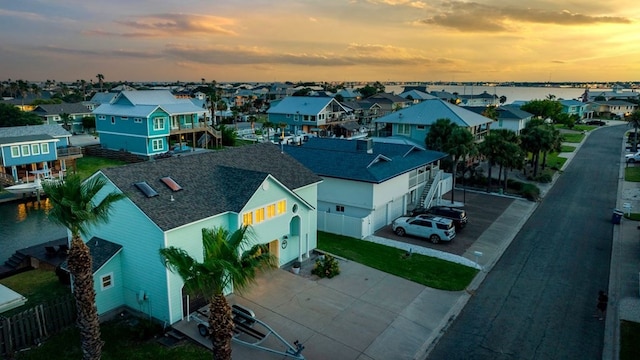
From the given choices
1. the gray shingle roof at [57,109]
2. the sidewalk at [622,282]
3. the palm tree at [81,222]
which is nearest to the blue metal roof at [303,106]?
the gray shingle roof at [57,109]

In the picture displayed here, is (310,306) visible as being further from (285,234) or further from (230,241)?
(230,241)

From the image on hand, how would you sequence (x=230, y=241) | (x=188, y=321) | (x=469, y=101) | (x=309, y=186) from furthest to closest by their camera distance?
(x=469, y=101) < (x=309, y=186) < (x=188, y=321) < (x=230, y=241)

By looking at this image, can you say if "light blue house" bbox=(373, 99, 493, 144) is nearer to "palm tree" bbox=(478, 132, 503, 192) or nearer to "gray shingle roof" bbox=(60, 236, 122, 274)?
"palm tree" bbox=(478, 132, 503, 192)

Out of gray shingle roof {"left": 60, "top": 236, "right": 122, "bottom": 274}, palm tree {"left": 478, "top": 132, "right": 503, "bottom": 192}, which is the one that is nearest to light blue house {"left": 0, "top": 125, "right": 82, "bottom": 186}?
gray shingle roof {"left": 60, "top": 236, "right": 122, "bottom": 274}

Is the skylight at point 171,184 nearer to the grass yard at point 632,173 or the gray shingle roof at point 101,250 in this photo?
the gray shingle roof at point 101,250

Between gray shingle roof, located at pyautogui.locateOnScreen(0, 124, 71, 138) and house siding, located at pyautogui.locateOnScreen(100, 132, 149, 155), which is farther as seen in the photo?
house siding, located at pyautogui.locateOnScreen(100, 132, 149, 155)

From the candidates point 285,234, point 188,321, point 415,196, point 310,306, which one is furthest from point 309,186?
point 415,196
